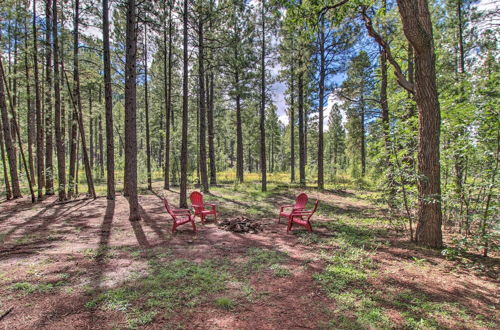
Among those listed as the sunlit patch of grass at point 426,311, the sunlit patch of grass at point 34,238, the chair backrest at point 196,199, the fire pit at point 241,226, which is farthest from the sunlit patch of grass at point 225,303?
the sunlit patch of grass at point 34,238

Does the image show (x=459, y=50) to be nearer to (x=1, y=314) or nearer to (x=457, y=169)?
(x=457, y=169)

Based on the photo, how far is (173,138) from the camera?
14859 mm

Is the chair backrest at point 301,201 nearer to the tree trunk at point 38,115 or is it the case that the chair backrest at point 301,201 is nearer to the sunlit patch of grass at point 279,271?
the sunlit patch of grass at point 279,271

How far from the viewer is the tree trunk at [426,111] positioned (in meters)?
4.67

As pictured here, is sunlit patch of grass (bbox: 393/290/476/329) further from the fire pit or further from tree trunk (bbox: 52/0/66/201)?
tree trunk (bbox: 52/0/66/201)

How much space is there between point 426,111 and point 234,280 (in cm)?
519

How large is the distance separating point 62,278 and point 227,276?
8.92 feet

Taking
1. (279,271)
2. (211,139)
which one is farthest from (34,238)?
(211,139)

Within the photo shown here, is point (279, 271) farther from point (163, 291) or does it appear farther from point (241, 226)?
point (241, 226)

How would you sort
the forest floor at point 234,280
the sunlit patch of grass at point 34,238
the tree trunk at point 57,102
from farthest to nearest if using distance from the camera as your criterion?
the tree trunk at point 57,102 < the sunlit patch of grass at point 34,238 < the forest floor at point 234,280

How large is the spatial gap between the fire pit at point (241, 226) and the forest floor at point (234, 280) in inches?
13.6

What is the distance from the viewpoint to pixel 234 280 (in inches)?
147

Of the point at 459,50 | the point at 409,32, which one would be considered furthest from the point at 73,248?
the point at 459,50

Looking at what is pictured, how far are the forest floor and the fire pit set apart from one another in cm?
35
